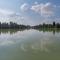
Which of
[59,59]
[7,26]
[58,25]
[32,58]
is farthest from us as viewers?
[7,26]

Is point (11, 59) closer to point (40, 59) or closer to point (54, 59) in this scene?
point (40, 59)

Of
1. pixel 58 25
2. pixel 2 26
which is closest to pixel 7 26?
pixel 2 26

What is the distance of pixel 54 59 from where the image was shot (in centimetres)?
317

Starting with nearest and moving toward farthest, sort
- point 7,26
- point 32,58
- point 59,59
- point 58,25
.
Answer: point 59,59, point 32,58, point 58,25, point 7,26

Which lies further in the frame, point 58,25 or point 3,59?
point 58,25

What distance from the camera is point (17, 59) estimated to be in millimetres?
3250

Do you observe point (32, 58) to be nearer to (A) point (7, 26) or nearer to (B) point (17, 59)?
(B) point (17, 59)

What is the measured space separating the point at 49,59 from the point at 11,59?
1130mm

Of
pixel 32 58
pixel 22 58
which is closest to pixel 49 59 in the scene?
pixel 32 58

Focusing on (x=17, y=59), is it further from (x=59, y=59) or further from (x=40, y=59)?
(x=59, y=59)

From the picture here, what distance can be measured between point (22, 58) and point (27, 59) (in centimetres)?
19

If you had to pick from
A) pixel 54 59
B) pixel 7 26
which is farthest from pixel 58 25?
pixel 54 59

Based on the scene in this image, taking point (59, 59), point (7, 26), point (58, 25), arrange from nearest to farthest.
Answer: point (59, 59)
point (58, 25)
point (7, 26)

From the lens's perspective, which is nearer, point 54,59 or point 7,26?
point 54,59
